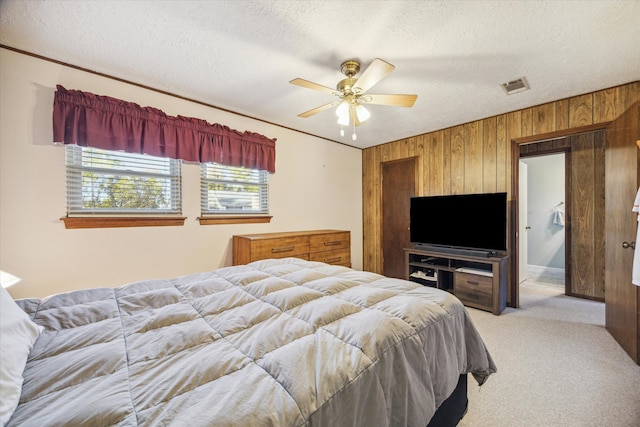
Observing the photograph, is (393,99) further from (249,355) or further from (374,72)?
(249,355)

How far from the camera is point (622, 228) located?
2.31m

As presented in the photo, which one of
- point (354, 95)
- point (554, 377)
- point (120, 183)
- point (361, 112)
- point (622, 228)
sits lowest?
point (554, 377)

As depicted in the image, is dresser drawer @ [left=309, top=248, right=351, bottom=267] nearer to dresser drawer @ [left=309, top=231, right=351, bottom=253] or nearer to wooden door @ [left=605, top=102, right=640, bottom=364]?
dresser drawer @ [left=309, top=231, right=351, bottom=253]

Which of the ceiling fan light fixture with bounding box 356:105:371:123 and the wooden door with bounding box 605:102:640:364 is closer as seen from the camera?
the wooden door with bounding box 605:102:640:364

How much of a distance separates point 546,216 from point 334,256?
4810 mm

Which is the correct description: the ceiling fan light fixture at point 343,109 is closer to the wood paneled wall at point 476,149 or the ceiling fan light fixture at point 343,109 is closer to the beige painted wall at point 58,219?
the beige painted wall at point 58,219

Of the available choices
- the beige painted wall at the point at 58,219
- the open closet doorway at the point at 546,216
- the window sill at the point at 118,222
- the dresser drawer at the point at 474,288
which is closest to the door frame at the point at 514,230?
the dresser drawer at the point at 474,288

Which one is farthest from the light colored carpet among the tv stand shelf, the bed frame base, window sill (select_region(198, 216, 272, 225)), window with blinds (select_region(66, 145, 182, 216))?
window with blinds (select_region(66, 145, 182, 216))

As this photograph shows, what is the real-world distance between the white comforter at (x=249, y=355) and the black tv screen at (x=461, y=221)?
2127mm

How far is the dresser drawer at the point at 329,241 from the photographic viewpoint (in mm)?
3576

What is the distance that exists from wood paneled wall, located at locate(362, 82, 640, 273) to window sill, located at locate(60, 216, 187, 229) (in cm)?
336

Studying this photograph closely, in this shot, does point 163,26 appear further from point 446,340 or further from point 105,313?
point 446,340

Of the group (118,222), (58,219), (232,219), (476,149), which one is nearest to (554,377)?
(476,149)

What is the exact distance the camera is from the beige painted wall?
2.07 meters
